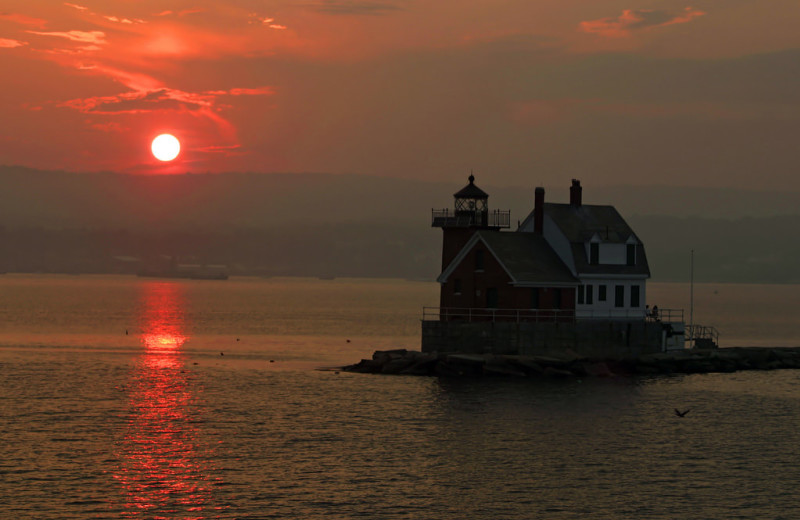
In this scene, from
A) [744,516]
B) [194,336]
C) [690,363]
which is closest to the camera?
[744,516]

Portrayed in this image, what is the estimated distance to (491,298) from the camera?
72.9m

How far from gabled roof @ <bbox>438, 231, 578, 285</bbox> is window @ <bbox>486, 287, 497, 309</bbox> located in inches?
80.8

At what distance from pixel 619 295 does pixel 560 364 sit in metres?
8.45

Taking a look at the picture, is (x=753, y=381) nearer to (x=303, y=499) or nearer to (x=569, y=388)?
(x=569, y=388)

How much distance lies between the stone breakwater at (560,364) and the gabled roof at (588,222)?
8546 mm

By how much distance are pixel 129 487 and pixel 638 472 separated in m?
19.6

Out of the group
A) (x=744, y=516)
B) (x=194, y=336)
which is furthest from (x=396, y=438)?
(x=194, y=336)

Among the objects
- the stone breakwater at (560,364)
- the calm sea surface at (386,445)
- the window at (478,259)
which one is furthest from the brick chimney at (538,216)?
the calm sea surface at (386,445)

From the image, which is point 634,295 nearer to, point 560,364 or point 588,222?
point 588,222

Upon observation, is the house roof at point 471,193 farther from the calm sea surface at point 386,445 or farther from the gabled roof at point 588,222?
the calm sea surface at point 386,445

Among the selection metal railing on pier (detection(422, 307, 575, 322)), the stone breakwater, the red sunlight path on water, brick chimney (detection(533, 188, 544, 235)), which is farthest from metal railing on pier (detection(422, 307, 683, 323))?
the red sunlight path on water

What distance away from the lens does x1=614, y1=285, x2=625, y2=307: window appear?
2948 inches

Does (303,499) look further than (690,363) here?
No

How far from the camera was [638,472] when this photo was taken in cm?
4306
